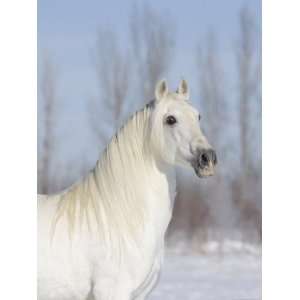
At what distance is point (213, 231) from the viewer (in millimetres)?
3412

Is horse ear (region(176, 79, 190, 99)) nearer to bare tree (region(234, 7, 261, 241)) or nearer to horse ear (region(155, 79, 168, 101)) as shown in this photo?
horse ear (region(155, 79, 168, 101))

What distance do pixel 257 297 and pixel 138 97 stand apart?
4.09 ft

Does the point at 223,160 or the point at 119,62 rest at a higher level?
the point at 119,62

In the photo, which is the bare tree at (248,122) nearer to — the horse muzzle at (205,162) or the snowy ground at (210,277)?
the snowy ground at (210,277)

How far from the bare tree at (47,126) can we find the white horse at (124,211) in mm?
828

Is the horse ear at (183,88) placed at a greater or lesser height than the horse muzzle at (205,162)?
greater

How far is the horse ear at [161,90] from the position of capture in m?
2.19

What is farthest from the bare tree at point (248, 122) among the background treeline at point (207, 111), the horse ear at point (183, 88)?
the horse ear at point (183, 88)

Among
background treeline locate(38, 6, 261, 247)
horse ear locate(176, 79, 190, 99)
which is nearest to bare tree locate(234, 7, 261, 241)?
background treeline locate(38, 6, 261, 247)

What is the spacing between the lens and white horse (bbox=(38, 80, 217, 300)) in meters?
2.12

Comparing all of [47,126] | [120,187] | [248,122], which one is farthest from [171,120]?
[248,122]
